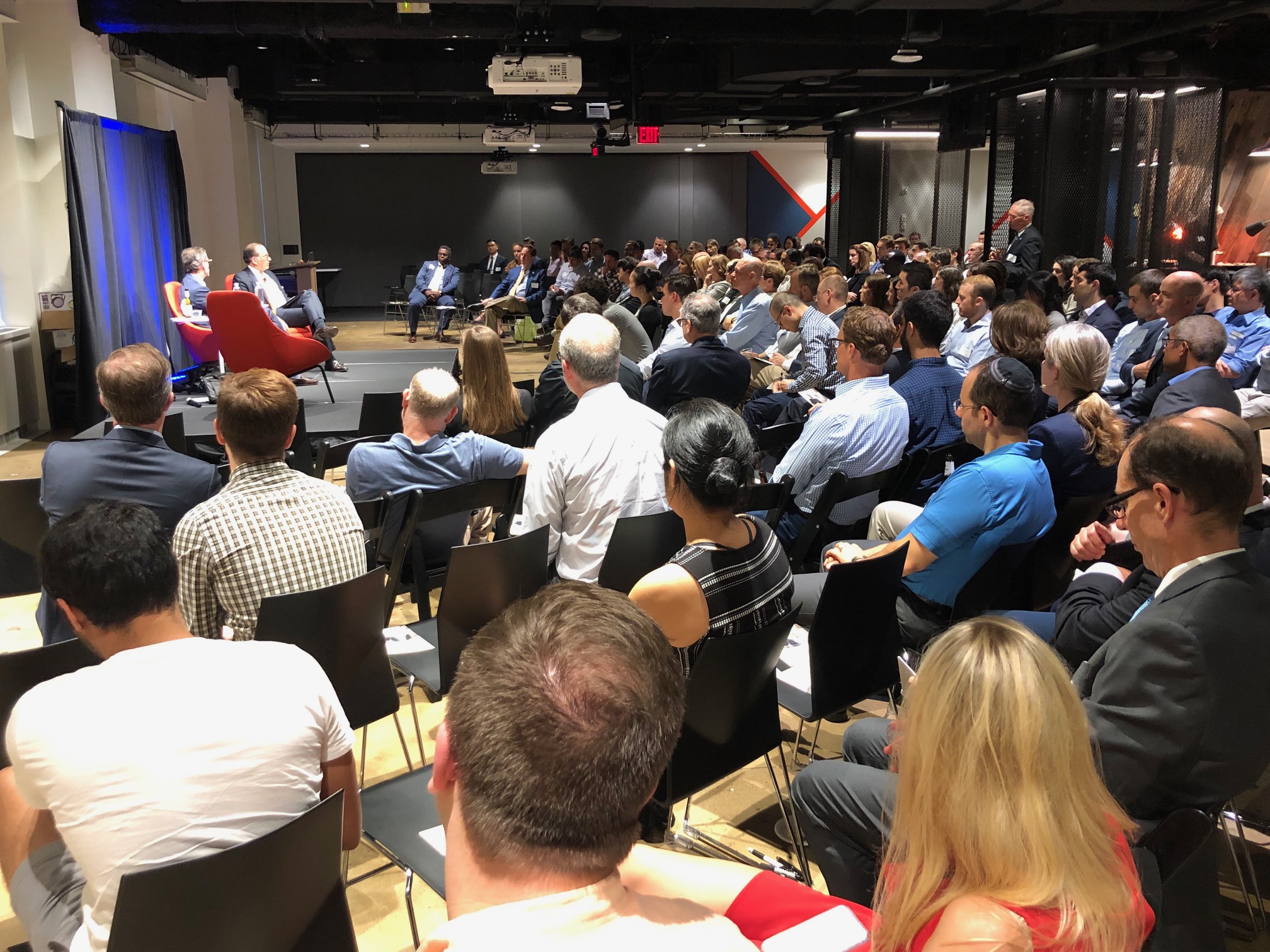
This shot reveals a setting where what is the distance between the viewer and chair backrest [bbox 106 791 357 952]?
Result: 1249 millimetres

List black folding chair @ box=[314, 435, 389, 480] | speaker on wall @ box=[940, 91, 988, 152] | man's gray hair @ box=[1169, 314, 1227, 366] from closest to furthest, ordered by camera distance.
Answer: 1. black folding chair @ box=[314, 435, 389, 480]
2. man's gray hair @ box=[1169, 314, 1227, 366]
3. speaker on wall @ box=[940, 91, 988, 152]

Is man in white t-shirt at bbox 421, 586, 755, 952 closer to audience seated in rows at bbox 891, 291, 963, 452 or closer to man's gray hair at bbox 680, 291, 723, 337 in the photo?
audience seated in rows at bbox 891, 291, 963, 452

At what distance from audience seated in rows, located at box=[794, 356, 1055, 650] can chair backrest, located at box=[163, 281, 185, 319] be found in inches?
335

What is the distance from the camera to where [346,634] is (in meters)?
2.36

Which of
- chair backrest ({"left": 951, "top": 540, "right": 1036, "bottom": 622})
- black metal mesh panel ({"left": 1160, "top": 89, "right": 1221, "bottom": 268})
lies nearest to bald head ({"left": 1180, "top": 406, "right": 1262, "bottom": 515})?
chair backrest ({"left": 951, "top": 540, "right": 1036, "bottom": 622})

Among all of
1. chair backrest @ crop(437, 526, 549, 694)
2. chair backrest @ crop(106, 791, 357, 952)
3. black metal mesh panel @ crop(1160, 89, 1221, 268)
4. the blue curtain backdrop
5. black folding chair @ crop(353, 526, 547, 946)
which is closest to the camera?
chair backrest @ crop(106, 791, 357, 952)

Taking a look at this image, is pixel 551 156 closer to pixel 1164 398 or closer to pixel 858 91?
pixel 858 91

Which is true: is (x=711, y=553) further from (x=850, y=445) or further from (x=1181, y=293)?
(x=1181, y=293)

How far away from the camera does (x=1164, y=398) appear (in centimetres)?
427

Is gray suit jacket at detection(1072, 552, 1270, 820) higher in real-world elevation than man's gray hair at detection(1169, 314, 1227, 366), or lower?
lower

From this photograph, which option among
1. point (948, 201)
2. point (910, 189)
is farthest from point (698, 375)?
point (910, 189)

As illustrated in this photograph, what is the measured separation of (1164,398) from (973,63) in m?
8.37

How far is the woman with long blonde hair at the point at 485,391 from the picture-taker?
4215mm

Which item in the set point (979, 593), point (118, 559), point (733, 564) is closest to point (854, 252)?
point (979, 593)
